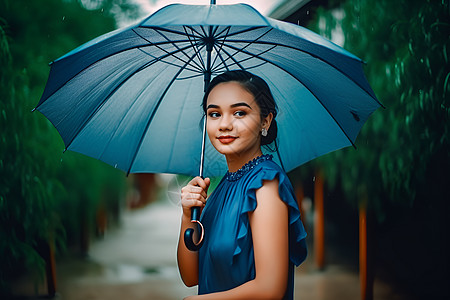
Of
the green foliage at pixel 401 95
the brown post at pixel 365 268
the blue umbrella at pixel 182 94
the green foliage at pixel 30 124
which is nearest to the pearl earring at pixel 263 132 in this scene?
the blue umbrella at pixel 182 94

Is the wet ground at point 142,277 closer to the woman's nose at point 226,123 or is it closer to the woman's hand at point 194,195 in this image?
the woman's hand at point 194,195

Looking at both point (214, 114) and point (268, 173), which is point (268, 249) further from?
point (214, 114)

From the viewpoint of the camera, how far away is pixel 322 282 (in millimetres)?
5949

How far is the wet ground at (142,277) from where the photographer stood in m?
5.36

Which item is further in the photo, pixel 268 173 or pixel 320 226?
pixel 320 226

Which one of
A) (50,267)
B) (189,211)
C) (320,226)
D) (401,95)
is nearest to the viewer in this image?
(189,211)

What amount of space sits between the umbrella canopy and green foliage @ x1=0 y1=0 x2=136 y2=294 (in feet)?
5.88

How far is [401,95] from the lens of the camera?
3400mm

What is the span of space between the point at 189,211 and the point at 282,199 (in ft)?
1.20

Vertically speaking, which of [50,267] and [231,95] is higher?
[231,95]

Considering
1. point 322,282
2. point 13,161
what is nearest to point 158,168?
point 13,161

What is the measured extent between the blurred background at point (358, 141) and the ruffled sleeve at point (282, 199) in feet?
1.48

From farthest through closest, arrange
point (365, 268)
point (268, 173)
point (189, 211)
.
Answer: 1. point (365, 268)
2. point (189, 211)
3. point (268, 173)

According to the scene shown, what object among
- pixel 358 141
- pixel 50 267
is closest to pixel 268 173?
pixel 358 141
